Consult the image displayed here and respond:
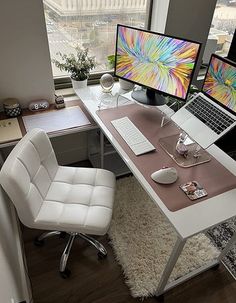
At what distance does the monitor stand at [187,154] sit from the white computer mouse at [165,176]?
0.13 metres

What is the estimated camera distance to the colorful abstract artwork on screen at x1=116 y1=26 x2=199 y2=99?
136 centimetres

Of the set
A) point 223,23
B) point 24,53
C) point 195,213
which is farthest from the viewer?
point 223,23

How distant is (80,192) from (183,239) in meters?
0.69

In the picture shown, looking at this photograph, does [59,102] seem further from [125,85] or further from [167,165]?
[167,165]

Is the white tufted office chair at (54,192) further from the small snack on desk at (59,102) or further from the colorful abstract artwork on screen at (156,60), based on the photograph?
the colorful abstract artwork on screen at (156,60)

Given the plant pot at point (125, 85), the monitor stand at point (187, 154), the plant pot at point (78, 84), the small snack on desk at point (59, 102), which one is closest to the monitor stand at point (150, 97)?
the plant pot at point (125, 85)

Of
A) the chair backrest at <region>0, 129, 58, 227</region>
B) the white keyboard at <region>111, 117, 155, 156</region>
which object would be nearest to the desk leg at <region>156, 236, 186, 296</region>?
the white keyboard at <region>111, 117, 155, 156</region>

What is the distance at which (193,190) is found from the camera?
1132 mm

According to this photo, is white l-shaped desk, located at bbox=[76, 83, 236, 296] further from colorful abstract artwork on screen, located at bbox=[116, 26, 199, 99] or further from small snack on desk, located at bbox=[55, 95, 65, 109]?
small snack on desk, located at bbox=[55, 95, 65, 109]

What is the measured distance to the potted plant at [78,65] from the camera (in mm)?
1829

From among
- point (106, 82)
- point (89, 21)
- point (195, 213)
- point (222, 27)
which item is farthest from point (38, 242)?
point (222, 27)

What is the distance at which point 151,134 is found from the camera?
1470mm

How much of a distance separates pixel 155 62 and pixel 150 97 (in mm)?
245

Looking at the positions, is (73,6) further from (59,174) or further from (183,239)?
(183,239)
